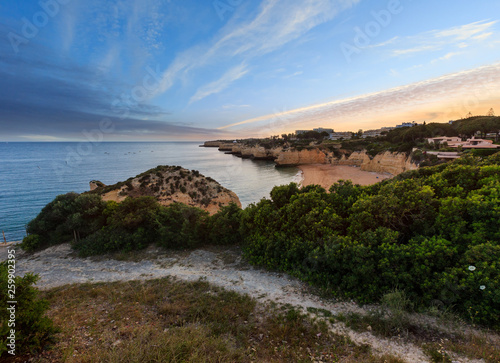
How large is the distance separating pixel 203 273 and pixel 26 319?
6.01 m

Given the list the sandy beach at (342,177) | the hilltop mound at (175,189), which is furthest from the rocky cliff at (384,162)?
the hilltop mound at (175,189)

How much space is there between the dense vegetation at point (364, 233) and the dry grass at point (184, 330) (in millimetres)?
2502

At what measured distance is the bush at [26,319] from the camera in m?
4.25

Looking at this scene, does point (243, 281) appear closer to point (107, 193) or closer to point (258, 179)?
point (107, 193)

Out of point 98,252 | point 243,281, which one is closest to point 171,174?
point 98,252

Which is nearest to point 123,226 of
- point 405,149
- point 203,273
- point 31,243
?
point 31,243

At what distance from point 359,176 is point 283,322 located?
158 ft

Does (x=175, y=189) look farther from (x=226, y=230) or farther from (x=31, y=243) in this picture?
(x=226, y=230)

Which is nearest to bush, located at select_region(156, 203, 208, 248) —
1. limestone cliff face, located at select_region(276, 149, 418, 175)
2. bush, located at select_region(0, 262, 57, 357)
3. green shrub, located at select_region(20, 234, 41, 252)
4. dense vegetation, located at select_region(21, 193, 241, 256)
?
dense vegetation, located at select_region(21, 193, 241, 256)

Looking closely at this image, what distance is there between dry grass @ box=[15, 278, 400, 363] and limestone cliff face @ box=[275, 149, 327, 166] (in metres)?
68.8

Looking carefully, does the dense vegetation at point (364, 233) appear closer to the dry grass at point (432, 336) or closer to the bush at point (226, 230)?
the bush at point (226, 230)

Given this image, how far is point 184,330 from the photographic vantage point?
532 centimetres

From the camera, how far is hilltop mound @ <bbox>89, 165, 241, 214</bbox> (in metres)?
25.7

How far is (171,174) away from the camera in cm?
2884
